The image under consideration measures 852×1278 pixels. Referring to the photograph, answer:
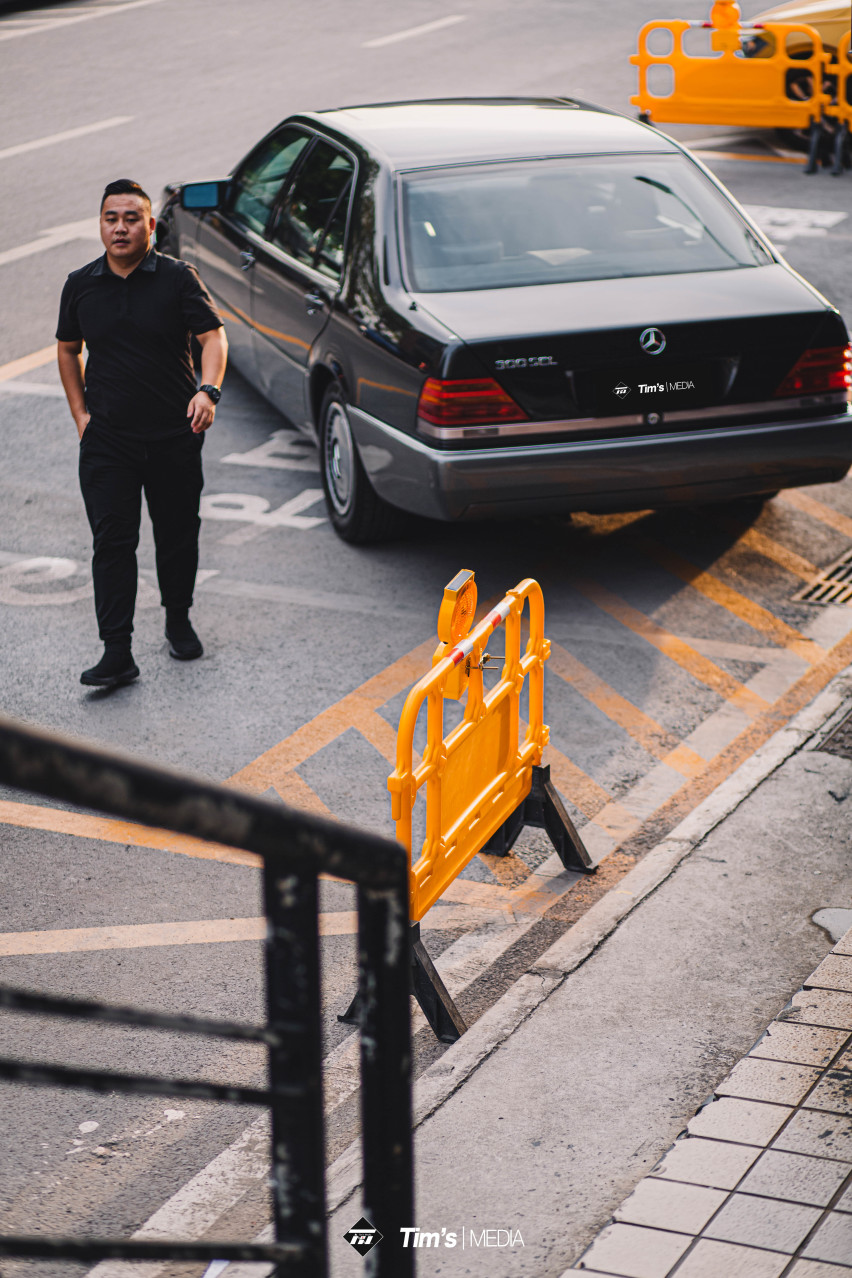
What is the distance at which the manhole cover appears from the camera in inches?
217

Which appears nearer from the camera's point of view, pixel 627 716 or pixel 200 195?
pixel 627 716

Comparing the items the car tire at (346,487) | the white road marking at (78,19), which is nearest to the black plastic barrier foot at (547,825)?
the car tire at (346,487)

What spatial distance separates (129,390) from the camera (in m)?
A: 6.05

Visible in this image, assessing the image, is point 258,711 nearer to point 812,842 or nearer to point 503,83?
point 812,842

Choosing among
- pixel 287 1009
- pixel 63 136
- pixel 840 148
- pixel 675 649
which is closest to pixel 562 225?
pixel 675 649

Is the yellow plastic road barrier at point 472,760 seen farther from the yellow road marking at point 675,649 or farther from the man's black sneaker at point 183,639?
the man's black sneaker at point 183,639

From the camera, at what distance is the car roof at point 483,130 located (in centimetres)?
740

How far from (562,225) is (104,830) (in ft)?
11.7

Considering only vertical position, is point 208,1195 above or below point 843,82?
below

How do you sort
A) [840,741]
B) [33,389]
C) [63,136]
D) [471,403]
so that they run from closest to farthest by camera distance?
1. [840,741]
2. [471,403]
3. [33,389]
4. [63,136]

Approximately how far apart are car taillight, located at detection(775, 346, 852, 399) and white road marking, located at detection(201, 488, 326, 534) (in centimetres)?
252

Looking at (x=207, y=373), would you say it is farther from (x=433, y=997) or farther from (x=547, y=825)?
(x=433, y=997)

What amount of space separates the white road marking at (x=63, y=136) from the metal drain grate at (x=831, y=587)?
1138 centimetres

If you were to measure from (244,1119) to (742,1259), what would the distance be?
56.3 inches
